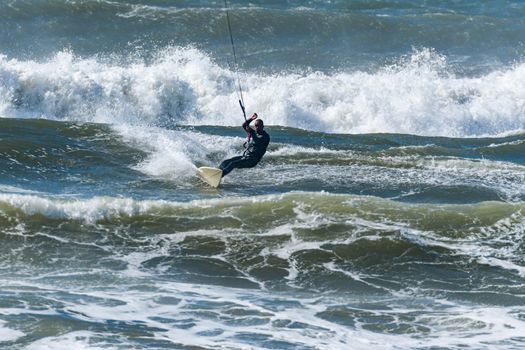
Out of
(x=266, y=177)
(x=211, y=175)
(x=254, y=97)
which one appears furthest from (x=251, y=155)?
(x=254, y=97)

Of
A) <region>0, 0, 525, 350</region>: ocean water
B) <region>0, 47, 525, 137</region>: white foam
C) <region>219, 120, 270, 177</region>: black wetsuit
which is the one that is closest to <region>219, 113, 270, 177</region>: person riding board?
<region>219, 120, 270, 177</region>: black wetsuit

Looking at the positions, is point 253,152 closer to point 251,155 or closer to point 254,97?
point 251,155

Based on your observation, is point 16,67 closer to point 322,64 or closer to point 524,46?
point 322,64

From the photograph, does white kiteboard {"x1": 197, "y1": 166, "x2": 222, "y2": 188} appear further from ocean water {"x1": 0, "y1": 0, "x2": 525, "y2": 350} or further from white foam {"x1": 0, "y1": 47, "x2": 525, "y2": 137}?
white foam {"x1": 0, "y1": 47, "x2": 525, "y2": 137}

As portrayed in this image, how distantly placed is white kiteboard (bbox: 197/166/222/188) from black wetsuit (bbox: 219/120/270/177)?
11cm

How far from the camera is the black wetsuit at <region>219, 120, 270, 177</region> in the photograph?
17.4 meters

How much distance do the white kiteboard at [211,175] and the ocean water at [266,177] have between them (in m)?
0.31

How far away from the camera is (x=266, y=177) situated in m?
18.3

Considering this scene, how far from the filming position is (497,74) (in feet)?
91.4

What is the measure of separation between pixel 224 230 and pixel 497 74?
588 inches

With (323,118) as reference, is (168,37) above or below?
above

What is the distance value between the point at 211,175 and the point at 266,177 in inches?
50.6

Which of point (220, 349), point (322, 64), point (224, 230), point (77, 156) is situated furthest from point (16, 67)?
point (220, 349)

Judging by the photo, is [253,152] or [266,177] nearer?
[253,152]
